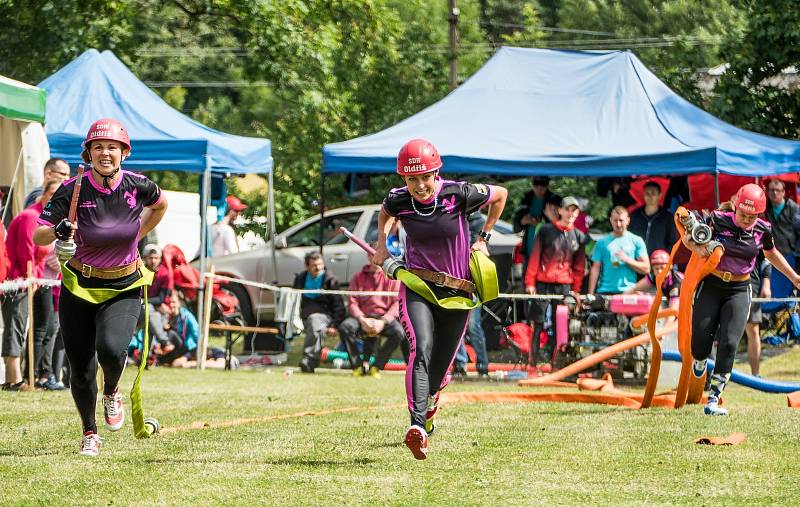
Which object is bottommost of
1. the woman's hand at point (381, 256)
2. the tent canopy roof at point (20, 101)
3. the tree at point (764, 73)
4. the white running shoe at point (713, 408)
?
the white running shoe at point (713, 408)

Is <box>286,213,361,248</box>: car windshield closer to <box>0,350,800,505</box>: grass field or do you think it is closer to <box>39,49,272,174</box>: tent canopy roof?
<box>39,49,272,174</box>: tent canopy roof

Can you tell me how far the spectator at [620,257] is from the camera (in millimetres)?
15602

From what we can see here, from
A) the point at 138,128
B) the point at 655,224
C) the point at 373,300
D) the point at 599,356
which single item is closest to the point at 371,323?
the point at 373,300

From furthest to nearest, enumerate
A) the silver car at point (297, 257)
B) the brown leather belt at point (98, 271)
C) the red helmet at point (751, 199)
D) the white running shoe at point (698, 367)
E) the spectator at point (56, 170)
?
the silver car at point (297, 257)
the spectator at point (56, 170)
the white running shoe at point (698, 367)
the red helmet at point (751, 199)
the brown leather belt at point (98, 271)

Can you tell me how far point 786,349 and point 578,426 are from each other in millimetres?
8685

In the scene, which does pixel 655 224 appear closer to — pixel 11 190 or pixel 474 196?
pixel 11 190

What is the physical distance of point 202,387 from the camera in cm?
1397

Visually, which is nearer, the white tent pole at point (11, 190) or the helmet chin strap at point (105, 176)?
the helmet chin strap at point (105, 176)

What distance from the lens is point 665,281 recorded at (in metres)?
15.3

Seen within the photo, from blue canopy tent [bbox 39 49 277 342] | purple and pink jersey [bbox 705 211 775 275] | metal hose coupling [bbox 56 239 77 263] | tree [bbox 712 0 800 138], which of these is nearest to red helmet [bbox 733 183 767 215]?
purple and pink jersey [bbox 705 211 775 275]

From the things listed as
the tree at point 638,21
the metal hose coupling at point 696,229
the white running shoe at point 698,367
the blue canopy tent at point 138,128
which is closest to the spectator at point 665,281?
the white running shoe at point 698,367

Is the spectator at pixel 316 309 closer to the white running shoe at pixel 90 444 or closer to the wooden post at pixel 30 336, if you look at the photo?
the wooden post at pixel 30 336

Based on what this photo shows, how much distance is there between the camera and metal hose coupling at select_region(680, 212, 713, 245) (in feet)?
34.6

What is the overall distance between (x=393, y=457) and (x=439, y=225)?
142cm
